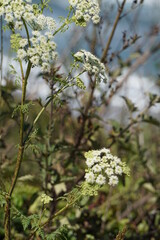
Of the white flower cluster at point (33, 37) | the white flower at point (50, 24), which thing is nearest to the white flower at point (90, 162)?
the white flower cluster at point (33, 37)

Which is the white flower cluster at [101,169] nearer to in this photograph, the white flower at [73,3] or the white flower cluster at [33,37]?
the white flower cluster at [33,37]

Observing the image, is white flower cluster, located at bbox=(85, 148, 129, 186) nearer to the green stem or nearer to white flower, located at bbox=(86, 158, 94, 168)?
white flower, located at bbox=(86, 158, 94, 168)

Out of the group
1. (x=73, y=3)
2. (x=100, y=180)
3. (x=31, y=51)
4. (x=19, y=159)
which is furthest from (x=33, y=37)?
(x=100, y=180)

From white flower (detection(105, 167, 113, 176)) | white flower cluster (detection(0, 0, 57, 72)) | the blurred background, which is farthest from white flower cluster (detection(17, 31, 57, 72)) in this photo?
white flower (detection(105, 167, 113, 176))

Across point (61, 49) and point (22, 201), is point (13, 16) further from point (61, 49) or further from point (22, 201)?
point (61, 49)

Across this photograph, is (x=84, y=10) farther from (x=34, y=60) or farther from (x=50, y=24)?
(x=34, y=60)

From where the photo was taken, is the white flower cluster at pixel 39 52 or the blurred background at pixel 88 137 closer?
the white flower cluster at pixel 39 52
